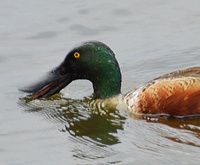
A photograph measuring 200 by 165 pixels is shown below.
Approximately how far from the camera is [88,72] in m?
8.88

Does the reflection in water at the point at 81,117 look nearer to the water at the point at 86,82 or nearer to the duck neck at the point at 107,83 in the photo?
the water at the point at 86,82

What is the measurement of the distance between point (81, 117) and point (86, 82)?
1576 mm

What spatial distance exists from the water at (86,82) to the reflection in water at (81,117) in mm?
14

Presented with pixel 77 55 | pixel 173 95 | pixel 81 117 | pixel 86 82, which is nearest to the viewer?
pixel 173 95

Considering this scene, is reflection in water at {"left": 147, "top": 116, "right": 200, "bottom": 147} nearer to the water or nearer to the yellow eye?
the water

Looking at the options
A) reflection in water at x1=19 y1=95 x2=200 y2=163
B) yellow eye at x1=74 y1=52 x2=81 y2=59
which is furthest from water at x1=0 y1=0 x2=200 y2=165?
yellow eye at x1=74 y1=52 x2=81 y2=59

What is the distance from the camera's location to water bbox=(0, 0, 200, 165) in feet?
23.8

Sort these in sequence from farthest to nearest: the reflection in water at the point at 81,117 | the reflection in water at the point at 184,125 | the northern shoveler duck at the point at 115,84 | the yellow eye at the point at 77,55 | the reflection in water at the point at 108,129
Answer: the yellow eye at the point at 77,55 → the northern shoveler duck at the point at 115,84 → the reflection in water at the point at 81,117 → the reflection in water at the point at 184,125 → the reflection in water at the point at 108,129

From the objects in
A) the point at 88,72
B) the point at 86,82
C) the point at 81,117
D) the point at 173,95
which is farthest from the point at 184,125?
the point at 86,82

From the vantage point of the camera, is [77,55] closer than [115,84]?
Yes

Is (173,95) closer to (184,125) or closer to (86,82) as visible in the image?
(184,125)

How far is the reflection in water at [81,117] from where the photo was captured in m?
7.88

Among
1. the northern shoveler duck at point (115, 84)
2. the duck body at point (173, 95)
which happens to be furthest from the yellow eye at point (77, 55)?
the duck body at point (173, 95)

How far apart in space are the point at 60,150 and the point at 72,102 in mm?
1887
